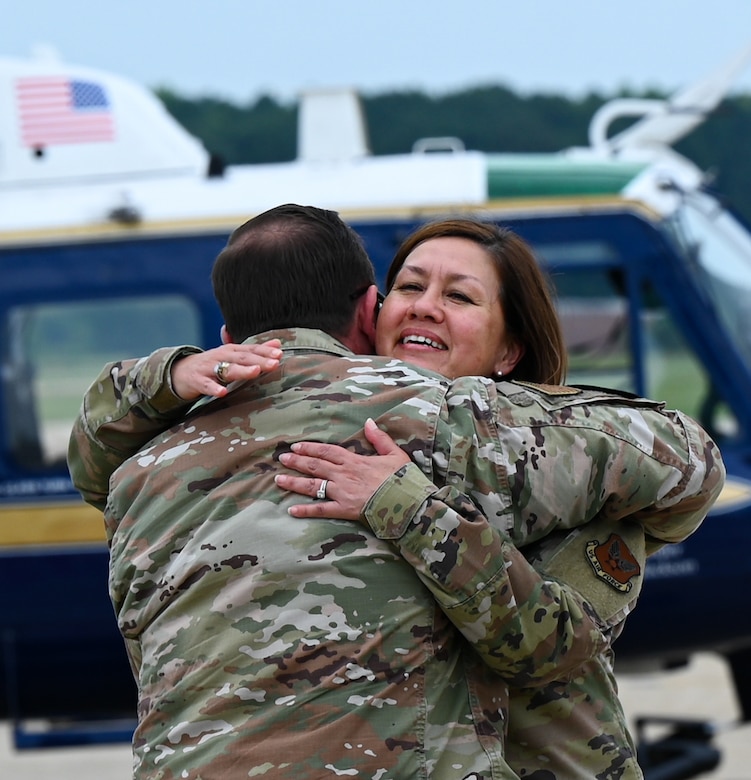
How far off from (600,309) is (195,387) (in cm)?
440

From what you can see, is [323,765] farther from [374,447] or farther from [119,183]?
[119,183]

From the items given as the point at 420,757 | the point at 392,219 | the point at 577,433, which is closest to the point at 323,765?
the point at 420,757

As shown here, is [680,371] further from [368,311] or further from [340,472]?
[340,472]

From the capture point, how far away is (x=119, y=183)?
21.2ft

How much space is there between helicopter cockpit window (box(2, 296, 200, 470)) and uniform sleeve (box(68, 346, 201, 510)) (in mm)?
3624

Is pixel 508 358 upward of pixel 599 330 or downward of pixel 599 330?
upward

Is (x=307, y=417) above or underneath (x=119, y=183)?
above

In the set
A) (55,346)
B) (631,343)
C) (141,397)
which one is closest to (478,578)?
(141,397)

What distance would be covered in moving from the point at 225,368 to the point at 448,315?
594 mm

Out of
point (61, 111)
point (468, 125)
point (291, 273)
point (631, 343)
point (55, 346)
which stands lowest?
point (468, 125)

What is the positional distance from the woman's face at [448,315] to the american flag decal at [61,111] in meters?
4.43

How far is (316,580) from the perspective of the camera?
2.08m

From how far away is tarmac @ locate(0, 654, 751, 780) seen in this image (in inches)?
310

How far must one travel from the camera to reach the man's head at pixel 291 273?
226cm
